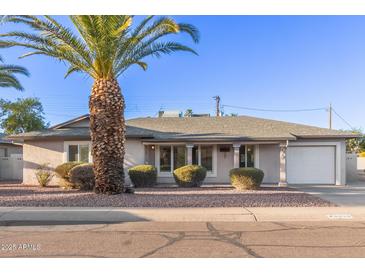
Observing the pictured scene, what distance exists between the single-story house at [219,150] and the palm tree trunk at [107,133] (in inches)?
209

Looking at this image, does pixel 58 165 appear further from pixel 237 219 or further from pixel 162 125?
pixel 237 219

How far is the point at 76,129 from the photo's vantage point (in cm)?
2000

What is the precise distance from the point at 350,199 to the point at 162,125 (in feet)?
41.6

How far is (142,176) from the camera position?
1731 centimetres

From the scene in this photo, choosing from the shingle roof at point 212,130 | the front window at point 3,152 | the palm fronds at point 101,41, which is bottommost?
the front window at point 3,152

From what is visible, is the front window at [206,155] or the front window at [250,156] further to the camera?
the front window at [206,155]

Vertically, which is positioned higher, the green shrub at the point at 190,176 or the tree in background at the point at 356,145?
the tree in background at the point at 356,145

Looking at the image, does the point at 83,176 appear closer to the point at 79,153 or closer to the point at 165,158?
the point at 79,153

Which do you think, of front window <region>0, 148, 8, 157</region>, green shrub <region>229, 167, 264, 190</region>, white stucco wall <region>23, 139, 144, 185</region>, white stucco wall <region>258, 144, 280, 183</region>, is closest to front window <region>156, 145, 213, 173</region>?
white stucco wall <region>23, 139, 144, 185</region>

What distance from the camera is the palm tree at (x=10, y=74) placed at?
19.6 m

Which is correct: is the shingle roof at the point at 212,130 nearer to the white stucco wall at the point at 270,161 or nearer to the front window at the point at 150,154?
the front window at the point at 150,154

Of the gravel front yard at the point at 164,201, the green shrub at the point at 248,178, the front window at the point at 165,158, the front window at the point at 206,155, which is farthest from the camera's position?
the front window at the point at 206,155

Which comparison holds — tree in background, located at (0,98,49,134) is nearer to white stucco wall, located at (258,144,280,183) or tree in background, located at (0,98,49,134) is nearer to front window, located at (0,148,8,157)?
front window, located at (0,148,8,157)

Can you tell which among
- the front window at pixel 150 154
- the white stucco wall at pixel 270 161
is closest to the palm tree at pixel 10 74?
the front window at pixel 150 154
